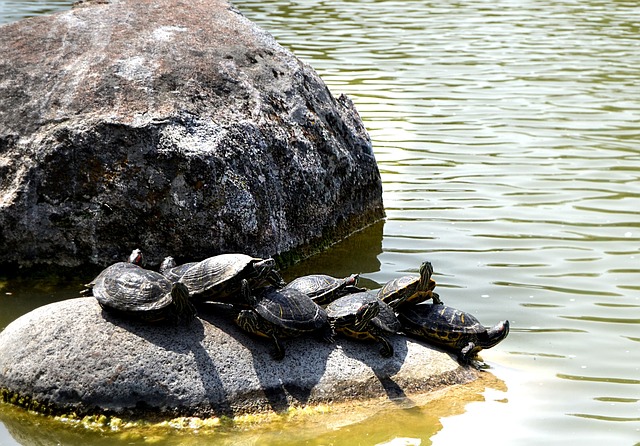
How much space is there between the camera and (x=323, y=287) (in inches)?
262

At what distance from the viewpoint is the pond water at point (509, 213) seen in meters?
5.77

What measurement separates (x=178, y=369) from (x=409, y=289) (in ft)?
5.81

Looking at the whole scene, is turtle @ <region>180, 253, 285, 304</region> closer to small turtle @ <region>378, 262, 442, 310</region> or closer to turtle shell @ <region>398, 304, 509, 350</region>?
small turtle @ <region>378, 262, 442, 310</region>

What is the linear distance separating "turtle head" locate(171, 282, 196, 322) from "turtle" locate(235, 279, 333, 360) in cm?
31

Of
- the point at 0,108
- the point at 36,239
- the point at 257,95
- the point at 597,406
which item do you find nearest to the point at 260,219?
the point at 257,95

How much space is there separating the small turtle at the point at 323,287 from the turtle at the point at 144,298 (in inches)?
35.8

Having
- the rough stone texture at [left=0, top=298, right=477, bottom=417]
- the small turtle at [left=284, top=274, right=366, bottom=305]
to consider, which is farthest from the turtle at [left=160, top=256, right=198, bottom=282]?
the small turtle at [left=284, top=274, right=366, bottom=305]

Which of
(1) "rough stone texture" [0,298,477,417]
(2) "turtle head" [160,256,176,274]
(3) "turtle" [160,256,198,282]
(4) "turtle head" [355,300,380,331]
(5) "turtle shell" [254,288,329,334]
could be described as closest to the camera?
(1) "rough stone texture" [0,298,477,417]

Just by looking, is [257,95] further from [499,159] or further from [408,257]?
[499,159]

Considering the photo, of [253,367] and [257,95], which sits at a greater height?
[257,95]

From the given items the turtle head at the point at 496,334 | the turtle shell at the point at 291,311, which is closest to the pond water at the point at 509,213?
the turtle head at the point at 496,334

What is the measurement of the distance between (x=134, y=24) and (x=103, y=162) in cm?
172

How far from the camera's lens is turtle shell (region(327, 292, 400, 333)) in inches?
244

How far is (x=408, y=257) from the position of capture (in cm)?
842
